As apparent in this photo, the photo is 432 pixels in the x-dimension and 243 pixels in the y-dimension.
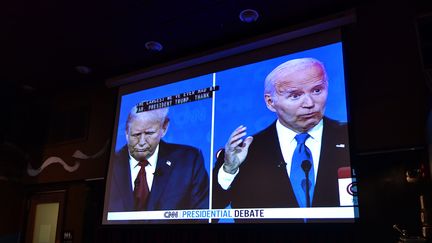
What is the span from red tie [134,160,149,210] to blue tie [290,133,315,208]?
1432 millimetres

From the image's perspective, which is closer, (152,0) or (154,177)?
(152,0)

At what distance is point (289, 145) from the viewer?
9.78 feet

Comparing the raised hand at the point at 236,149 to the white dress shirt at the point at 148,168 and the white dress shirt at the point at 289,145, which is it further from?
the white dress shirt at the point at 148,168

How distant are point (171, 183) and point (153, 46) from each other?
134cm

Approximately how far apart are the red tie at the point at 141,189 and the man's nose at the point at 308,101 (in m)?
1.62

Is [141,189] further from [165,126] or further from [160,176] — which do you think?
[165,126]

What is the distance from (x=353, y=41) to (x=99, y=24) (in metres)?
2.18

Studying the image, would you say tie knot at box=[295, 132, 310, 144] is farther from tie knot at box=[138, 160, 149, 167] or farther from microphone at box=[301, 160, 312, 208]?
tie knot at box=[138, 160, 149, 167]

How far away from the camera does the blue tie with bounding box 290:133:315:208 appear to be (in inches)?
109

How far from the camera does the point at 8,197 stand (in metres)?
4.69

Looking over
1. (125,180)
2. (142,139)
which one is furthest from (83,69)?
(125,180)

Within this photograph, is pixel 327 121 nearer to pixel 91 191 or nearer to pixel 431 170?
pixel 431 170

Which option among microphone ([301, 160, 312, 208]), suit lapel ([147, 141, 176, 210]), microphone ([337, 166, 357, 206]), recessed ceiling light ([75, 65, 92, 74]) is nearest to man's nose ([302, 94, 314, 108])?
microphone ([301, 160, 312, 208])

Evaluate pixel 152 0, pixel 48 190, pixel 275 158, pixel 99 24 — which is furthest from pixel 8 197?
pixel 275 158
